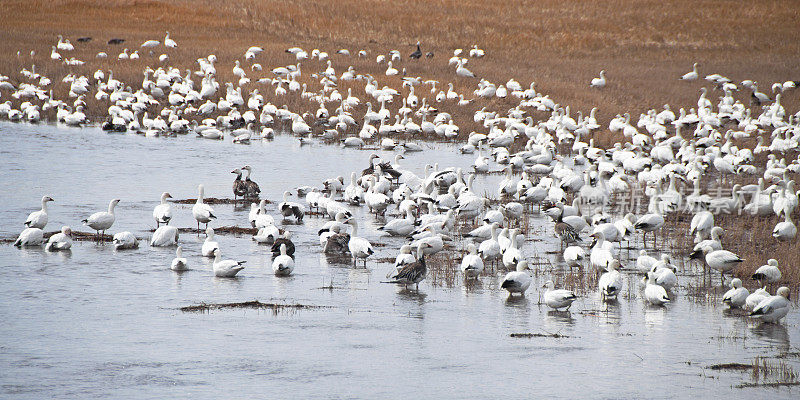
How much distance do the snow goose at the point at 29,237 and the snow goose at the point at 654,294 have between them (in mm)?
9912

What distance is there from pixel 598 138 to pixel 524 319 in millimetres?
20544

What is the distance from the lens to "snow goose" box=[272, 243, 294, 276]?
14.6 m

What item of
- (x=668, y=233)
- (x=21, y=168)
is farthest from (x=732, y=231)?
(x=21, y=168)

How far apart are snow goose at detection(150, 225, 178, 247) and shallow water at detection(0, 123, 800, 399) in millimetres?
152

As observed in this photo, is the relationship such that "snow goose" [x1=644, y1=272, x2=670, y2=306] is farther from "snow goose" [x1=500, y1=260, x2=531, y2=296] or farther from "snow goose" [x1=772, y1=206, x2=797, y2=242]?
"snow goose" [x1=772, y1=206, x2=797, y2=242]

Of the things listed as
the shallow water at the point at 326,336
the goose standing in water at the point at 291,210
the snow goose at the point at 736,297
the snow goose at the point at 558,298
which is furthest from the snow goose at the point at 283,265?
the snow goose at the point at 736,297

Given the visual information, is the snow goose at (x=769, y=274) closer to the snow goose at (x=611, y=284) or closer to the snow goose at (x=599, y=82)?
the snow goose at (x=611, y=284)

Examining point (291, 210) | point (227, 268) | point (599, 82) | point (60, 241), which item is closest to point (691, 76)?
point (599, 82)

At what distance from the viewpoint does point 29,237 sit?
16047 millimetres

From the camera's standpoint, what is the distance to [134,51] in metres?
47.4

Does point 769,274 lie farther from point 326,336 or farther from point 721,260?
point 326,336

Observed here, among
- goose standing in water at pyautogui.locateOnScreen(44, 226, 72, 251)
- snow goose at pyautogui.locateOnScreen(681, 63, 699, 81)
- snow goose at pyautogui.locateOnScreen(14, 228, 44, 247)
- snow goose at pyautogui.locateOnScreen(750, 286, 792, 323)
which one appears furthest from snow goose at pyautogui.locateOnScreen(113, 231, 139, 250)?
snow goose at pyautogui.locateOnScreen(681, 63, 699, 81)

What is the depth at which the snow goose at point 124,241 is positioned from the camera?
1606 centimetres

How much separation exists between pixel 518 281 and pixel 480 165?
515 inches
